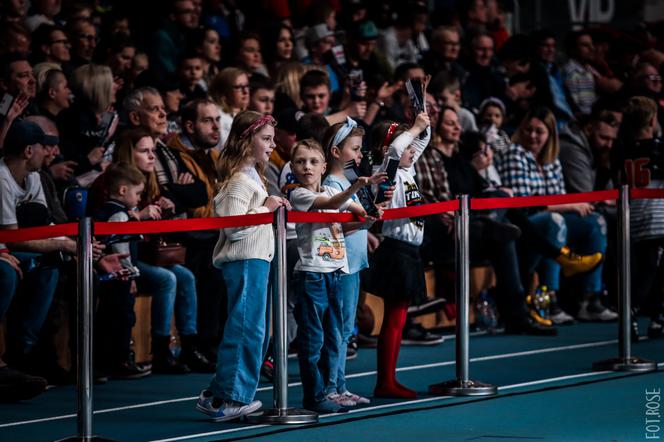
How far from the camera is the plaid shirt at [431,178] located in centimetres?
1212

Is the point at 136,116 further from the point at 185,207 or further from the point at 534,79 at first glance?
the point at 534,79

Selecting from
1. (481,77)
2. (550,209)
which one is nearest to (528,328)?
(550,209)

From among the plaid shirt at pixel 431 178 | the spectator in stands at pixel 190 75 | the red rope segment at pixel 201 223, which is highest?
the spectator in stands at pixel 190 75

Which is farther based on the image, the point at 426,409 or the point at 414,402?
the point at 414,402

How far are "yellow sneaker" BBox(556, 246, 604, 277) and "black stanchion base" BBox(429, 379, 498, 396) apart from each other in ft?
14.7

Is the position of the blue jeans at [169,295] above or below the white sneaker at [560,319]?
above

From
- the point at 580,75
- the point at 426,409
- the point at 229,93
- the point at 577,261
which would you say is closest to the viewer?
the point at 426,409

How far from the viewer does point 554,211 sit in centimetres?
1329

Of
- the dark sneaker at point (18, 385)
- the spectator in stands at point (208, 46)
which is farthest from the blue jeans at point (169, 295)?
the spectator in stands at point (208, 46)

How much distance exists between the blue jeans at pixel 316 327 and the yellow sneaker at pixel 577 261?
5333 millimetres

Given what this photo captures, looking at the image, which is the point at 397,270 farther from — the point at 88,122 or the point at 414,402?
the point at 88,122

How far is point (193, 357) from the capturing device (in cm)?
1049

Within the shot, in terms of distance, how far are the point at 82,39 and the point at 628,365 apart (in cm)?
608

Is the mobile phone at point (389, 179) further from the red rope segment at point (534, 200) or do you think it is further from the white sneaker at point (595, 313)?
the white sneaker at point (595, 313)
